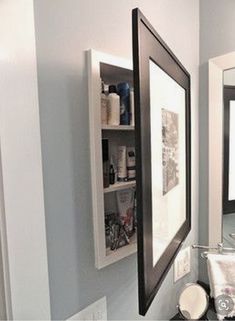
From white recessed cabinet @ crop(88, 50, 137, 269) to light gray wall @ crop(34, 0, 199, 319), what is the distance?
0.03 meters

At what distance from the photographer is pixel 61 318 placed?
730mm

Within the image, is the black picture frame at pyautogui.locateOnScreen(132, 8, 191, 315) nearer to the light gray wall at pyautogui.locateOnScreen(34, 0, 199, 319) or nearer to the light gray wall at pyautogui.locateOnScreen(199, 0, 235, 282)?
the light gray wall at pyautogui.locateOnScreen(34, 0, 199, 319)

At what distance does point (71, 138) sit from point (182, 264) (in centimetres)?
88

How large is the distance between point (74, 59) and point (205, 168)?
877 millimetres

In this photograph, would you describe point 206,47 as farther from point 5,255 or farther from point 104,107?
point 5,255

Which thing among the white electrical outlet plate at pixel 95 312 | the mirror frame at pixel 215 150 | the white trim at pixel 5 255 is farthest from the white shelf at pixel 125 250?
the mirror frame at pixel 215 150

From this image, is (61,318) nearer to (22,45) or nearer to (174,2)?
(22,45)

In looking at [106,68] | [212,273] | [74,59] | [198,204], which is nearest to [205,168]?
[198,204]

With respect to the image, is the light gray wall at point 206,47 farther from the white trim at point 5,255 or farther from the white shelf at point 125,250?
the white trim at point 5,255

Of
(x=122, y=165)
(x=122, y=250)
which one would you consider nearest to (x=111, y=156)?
(x=122, y=165)

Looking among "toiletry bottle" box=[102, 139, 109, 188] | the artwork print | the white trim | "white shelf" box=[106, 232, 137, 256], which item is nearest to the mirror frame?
the artwork print

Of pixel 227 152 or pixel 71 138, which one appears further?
pixel 227 152

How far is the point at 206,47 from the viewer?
1.27 m

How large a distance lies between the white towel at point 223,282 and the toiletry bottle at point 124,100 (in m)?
0.70
